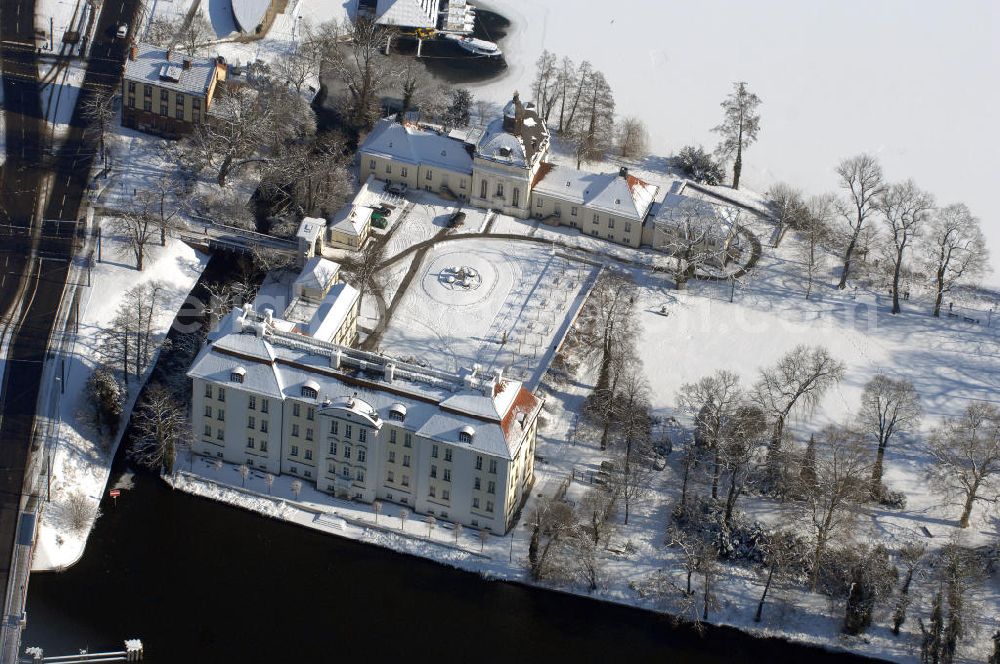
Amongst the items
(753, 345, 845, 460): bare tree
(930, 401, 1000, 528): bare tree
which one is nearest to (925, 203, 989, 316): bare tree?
(753, 345, 845, 460): bare tree

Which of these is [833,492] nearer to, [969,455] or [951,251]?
[969,455]

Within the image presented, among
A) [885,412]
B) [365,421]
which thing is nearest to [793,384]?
[885,412]

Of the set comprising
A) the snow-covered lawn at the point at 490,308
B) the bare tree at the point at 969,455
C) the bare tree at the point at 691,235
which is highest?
the bare tree at the point at 691,235

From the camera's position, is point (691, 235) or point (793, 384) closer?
point (793, 384)

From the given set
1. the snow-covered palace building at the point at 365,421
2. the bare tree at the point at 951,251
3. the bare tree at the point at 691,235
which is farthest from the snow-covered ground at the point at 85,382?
the bare tree at the point at 951,251

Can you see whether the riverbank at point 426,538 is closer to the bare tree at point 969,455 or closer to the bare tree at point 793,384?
the bare tree at point 969,455
